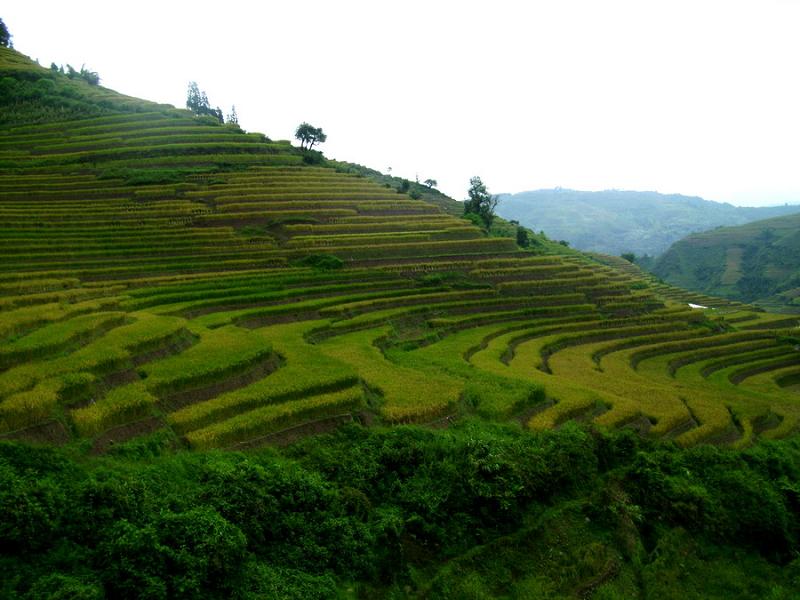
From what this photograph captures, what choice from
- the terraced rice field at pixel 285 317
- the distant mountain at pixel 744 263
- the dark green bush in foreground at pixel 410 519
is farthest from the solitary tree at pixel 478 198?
the distant mountain at pixel 744 263

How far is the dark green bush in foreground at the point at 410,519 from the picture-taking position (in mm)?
7688

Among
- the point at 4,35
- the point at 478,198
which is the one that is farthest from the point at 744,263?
the point at 4,35

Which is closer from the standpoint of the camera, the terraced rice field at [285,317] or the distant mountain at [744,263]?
the terraced rice field at [285,317]

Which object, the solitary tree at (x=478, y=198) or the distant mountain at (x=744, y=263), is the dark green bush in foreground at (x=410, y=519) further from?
the distant mountain at (x=744, y=263)

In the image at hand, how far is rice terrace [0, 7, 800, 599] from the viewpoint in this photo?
8.54m

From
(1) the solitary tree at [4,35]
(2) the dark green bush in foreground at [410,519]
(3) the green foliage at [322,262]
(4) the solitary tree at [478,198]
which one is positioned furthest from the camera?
(1) the solitary tree at [4,35]

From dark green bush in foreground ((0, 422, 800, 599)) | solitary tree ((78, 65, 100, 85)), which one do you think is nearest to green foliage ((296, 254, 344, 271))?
dark green bush in foreground ((0, 422, 800, 599))

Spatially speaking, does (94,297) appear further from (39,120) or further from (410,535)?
(39,120)

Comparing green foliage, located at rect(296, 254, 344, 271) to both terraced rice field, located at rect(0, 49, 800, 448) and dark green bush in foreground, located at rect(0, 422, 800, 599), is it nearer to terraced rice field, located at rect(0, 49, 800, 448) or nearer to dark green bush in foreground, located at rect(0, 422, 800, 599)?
terraced rice field, located at rect(0, 49, 800, 448)

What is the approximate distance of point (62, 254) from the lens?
25.7m

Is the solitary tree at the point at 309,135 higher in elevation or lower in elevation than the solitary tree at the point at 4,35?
lower

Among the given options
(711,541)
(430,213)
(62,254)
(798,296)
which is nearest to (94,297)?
(62,254)

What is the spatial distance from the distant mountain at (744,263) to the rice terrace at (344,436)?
89.2 m

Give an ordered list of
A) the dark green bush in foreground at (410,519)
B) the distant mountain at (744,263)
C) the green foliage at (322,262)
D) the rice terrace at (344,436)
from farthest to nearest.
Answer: the distant mountain at (744,263), the green foliage at (322,262), the rice terrace at (344,436), the dark green bush in foreground at (410,519)
